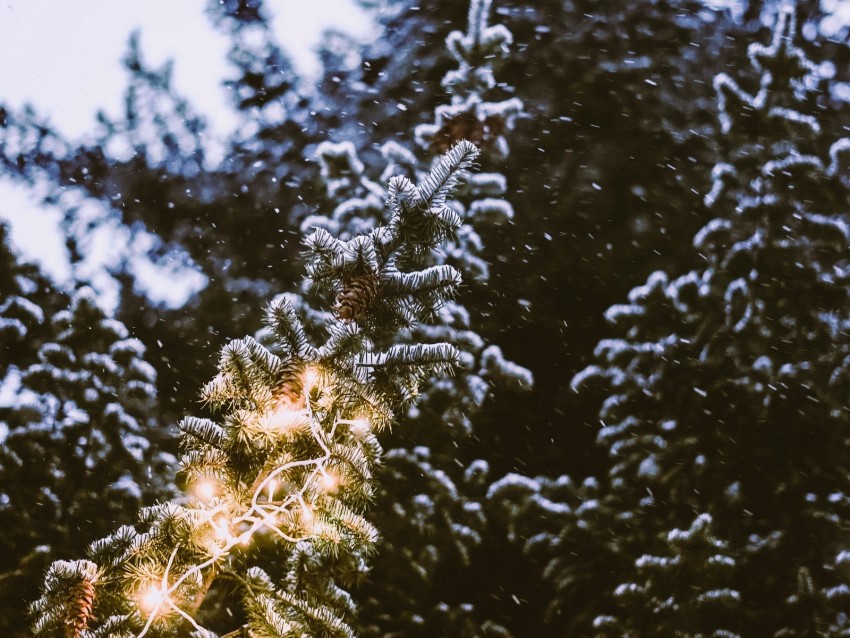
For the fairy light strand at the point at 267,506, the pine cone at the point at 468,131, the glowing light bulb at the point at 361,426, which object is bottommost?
the fairy light strand at the point at 267,506

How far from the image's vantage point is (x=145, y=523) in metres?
0.64

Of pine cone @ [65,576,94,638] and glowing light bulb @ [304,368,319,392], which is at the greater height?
glowing light bulb @ [304,368,319,392]

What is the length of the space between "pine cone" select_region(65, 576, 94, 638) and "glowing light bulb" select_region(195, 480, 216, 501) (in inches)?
5.1

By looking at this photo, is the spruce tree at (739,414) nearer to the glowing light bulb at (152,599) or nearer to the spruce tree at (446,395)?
the spruce tree at (446,395)

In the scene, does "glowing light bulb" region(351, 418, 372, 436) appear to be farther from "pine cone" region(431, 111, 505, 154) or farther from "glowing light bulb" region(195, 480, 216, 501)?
"pine cone" region(431, 111, 505, 154)

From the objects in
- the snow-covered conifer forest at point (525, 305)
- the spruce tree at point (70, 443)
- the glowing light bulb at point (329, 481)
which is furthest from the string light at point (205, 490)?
the spruce tree at point (70, 443)

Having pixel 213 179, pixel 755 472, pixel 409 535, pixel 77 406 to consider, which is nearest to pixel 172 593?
pixel 409 535

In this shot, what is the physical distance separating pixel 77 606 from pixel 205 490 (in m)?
0.16

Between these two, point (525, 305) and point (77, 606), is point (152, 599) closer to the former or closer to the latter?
point (77, 606)

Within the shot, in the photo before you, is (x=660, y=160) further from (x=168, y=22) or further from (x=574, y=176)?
(x=168, y=22)

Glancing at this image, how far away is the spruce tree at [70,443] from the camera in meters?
1.09

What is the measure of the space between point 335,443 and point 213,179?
791 mm

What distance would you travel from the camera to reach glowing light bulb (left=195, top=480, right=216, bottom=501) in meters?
0.61

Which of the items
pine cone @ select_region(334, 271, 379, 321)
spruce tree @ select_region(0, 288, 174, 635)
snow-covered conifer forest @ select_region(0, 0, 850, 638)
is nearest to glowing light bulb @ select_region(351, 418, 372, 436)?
pine cone @ select_region(334, 271, 379, 321)
